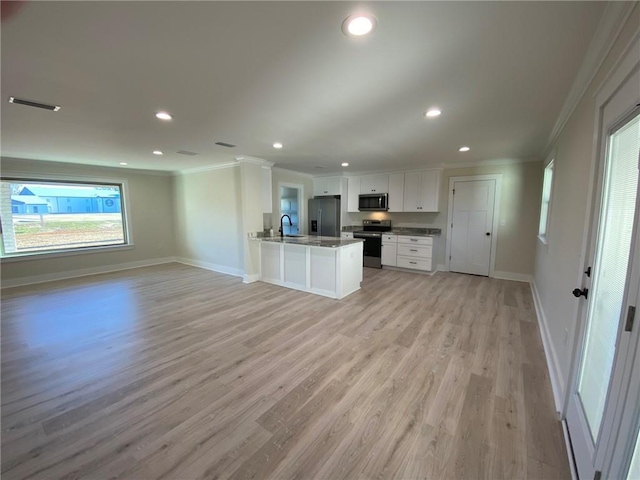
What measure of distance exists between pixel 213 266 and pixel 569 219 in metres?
6.07

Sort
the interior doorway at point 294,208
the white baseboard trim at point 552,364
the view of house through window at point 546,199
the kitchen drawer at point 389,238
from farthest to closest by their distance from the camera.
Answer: the interior doorway at point 294,208 < the kitchen drawer at point 389,238 < the view of house through window at point 546,199 < the white baseboard trim at point 552,364

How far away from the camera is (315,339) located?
2.74 m

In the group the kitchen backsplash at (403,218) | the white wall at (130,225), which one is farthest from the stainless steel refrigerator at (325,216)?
the white wall at (130,225)

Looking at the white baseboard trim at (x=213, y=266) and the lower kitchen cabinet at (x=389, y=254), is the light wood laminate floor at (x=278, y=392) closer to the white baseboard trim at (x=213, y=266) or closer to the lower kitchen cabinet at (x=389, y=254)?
the white baseboard trim at (x=213, y=266)

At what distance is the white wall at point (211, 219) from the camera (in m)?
5.27

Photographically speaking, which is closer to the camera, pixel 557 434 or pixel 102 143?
pixel 557 434

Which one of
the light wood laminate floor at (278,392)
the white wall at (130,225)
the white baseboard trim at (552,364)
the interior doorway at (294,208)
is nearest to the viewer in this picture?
the light wood laminate floor at (278,392)

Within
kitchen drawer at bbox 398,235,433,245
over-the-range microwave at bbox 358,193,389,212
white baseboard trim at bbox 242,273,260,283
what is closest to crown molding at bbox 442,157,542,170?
over-the-range microwave at bbox 358,193,389,212

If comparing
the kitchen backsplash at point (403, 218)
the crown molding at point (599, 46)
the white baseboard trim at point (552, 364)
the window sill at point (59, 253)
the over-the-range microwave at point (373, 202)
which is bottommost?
the white baseboard trim at point (552, 364)

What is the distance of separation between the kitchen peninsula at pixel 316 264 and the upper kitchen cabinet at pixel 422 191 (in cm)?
207

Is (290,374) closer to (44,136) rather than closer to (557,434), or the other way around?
(557,434)

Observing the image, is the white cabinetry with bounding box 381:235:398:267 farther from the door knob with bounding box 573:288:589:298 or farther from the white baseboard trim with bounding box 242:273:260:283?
the door knob with bounding box 573:288:589:298

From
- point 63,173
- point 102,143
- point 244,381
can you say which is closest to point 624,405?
point 244,381

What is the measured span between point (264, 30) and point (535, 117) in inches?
111
